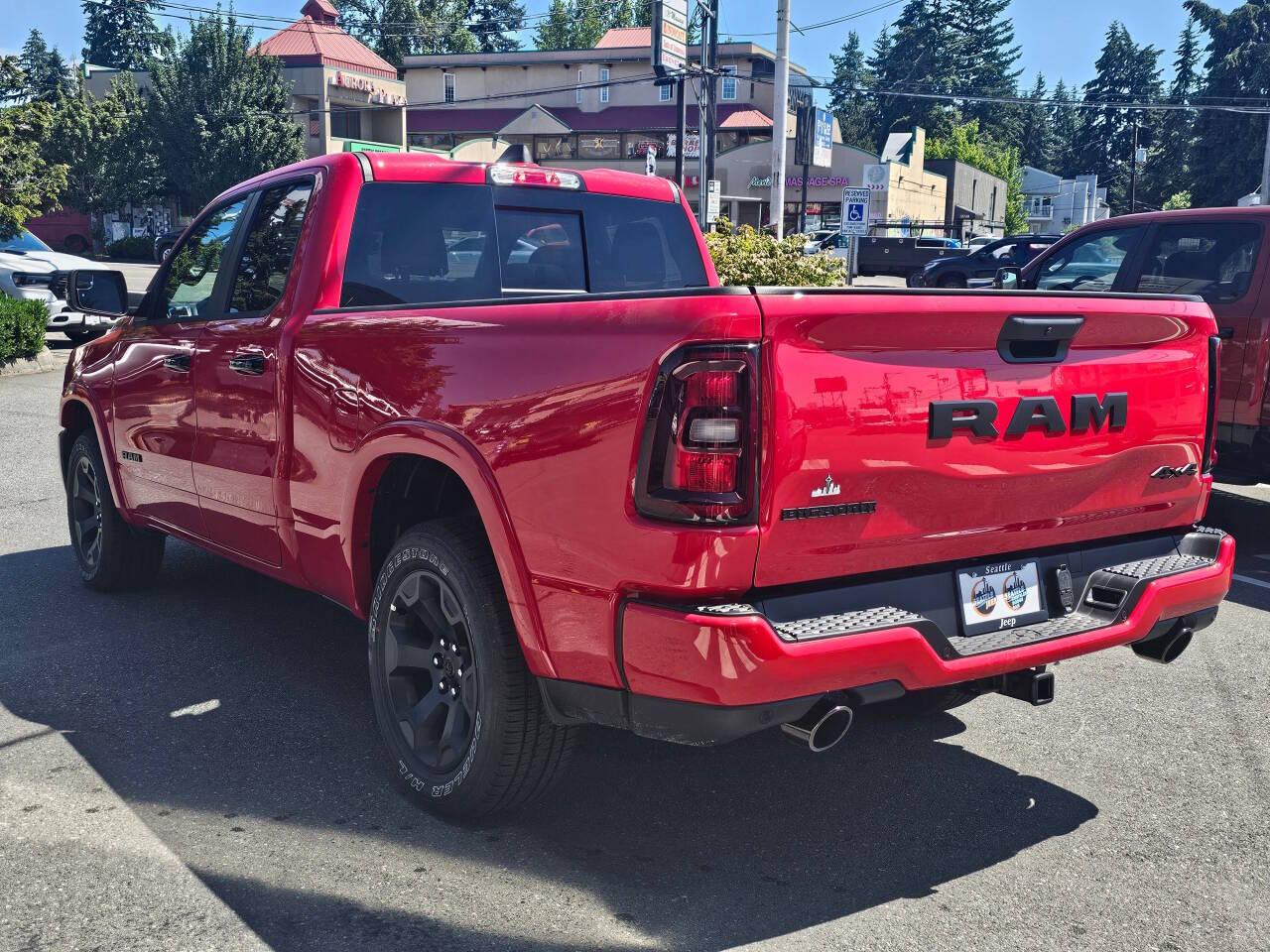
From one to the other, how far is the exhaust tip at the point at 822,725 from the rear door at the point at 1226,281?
492 cm

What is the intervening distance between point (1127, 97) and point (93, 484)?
5309 inches

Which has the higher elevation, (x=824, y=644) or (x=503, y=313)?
(x=503, y=313)

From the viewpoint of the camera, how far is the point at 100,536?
6.07 meters

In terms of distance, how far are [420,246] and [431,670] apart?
1.72m

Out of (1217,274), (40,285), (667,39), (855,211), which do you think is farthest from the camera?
(667,39)

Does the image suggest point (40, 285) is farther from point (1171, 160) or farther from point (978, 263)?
point (1171, 160)

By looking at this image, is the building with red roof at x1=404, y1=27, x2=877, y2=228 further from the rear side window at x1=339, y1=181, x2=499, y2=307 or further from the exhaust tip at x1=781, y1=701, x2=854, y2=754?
the exhaust tip at x1=781, y1=701, x2=854, y2=754

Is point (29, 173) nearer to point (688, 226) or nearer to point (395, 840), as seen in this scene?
point (688, 226)

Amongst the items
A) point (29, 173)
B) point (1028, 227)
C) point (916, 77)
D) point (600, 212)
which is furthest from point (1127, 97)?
point (600, 212)

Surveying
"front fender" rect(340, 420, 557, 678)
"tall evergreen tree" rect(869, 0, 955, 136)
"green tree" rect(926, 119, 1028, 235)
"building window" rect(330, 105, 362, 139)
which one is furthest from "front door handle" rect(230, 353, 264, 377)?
"tall evergreen tree" rect(869, 0, 955, 136)

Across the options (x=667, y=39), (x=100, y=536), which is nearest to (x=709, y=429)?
(x=100, y=536)

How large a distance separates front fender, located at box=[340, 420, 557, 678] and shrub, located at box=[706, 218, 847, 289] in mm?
7203

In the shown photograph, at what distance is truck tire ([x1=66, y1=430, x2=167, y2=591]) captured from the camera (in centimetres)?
600

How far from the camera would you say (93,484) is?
244 inches
